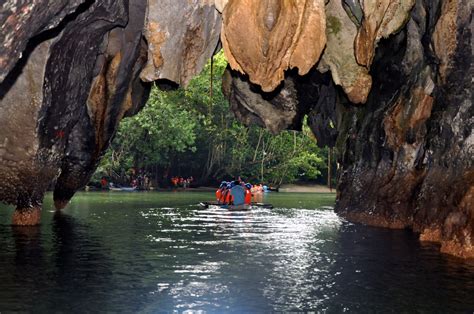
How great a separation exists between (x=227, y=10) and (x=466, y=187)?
794 cm

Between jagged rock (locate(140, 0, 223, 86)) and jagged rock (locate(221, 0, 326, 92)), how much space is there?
1177 millimetres

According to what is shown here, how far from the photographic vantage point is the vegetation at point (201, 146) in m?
55.2

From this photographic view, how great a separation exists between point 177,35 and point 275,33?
3124mm

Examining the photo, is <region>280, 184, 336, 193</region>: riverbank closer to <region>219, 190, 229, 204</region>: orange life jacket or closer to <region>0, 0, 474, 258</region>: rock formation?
<region>219, 190, 229, 204</region>: orange life jacket

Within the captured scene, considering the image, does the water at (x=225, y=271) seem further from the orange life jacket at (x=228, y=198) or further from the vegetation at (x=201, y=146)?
the vegetation at (x=201, y=146)

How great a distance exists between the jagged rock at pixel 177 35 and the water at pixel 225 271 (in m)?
5.03

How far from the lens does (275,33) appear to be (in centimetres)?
1700

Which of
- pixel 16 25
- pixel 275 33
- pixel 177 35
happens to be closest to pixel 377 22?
pixel 275 33

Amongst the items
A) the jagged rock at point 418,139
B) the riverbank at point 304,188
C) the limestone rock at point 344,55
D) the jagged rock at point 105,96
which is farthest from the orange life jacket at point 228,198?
the riverbank at point 304,188

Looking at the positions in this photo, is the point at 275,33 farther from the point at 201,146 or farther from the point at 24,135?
the point at 201,146

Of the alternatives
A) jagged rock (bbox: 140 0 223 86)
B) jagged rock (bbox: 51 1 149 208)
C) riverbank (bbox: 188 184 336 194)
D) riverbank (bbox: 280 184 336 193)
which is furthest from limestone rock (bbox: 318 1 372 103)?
riverbank (bbox: 280 184 336 193)

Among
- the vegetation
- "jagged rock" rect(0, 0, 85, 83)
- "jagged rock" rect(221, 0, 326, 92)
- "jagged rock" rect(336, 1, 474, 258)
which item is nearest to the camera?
"jagged rock" rect(0, 0, 85, 83)

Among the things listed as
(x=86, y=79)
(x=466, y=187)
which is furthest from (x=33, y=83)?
(x=466, y=187)

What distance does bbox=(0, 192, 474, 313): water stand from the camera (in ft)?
29.1
